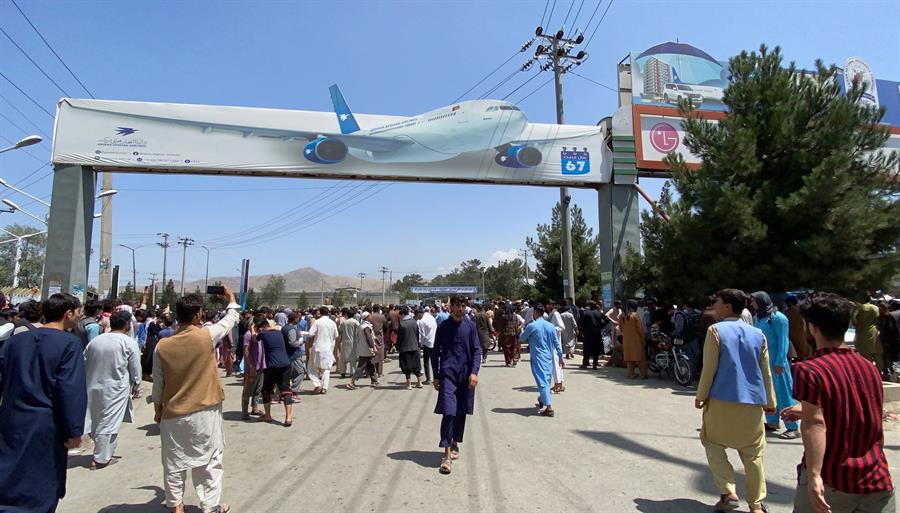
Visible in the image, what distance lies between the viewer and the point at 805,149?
10688 millimetres

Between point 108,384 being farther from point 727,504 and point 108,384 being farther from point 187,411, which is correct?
point 727,504

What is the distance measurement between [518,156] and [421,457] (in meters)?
13.6

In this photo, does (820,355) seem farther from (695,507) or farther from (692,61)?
(692,61)

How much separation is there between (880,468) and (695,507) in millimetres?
2199

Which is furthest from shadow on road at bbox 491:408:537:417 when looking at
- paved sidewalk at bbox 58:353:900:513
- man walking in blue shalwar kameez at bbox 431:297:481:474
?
man walking in blue shalwar kameez at bbox 431:297:481:474

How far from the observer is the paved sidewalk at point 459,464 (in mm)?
4453

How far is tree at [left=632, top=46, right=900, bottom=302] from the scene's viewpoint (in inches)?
390

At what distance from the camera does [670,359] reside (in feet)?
37.4

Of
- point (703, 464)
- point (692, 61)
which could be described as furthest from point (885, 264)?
point (692, 61)

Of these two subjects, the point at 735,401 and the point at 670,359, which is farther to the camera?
the point at 670,359

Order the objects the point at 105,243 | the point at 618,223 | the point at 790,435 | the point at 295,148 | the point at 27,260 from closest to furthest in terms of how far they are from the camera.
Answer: the point at 790,435
the point at 295,148
the point at 618,223
the point at 105,243
the point at 27,260

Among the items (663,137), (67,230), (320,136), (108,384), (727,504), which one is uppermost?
(663,137)

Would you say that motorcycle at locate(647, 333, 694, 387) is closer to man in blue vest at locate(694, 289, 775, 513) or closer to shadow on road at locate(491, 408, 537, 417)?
shadow on road at locate(491, 408, 537, 417)

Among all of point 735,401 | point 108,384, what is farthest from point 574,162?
point 108,384
